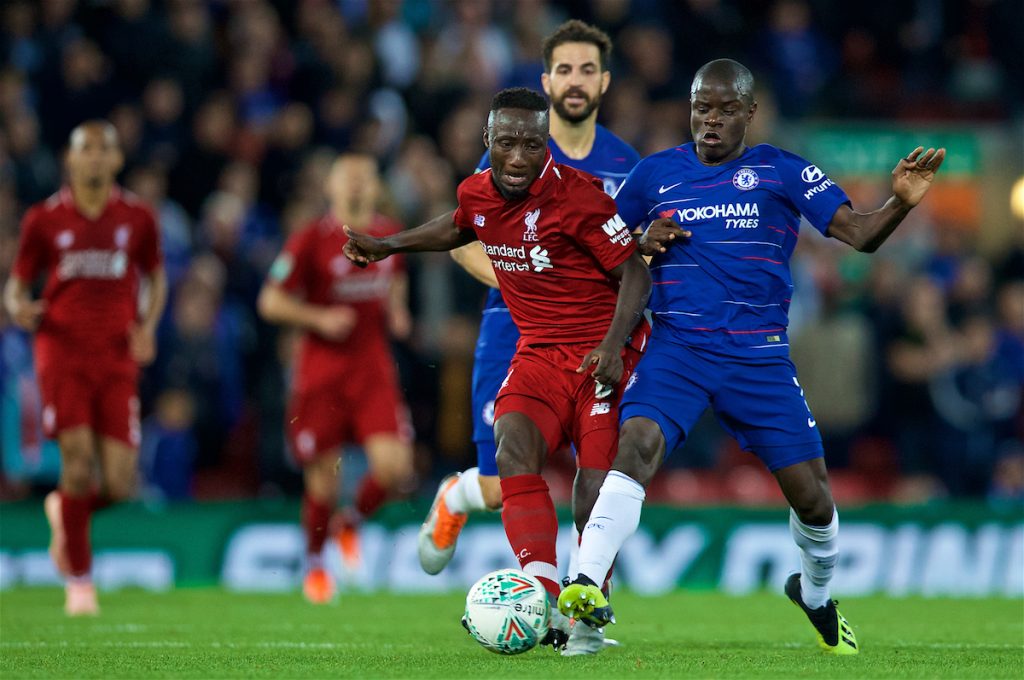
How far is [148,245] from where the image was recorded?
10.8 m

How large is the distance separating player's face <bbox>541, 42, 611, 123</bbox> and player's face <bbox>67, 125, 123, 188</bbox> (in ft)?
10.9

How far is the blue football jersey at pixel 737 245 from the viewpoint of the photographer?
7.07 m

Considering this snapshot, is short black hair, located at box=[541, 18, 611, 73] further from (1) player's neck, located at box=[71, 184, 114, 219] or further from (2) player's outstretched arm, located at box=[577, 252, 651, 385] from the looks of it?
(1) player's neck, located at box=[71, 184, 114, 219]

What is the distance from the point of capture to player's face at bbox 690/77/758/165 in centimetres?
709

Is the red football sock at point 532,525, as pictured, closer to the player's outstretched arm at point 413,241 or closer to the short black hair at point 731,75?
the player's outstretched arm at point 413,241

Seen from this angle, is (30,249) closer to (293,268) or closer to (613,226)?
(293,268)

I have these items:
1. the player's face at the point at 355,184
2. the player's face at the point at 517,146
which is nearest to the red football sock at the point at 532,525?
the player's face at the point at 517,146

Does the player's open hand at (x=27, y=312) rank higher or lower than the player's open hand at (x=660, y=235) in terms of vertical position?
higher

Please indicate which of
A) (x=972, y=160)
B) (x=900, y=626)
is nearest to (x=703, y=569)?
(x=900, y=626)

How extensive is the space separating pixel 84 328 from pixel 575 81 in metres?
3.92

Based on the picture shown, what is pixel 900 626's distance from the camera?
922 cm

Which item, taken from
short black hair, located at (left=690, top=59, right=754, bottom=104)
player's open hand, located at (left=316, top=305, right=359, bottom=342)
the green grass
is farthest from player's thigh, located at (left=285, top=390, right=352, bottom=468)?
short black hair, located at (left=690, top=59, right=754, bottom=104)

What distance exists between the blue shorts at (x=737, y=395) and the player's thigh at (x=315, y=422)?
495 centimetres

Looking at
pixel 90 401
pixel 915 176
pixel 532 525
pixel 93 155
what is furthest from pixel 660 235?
pixel 90 401
